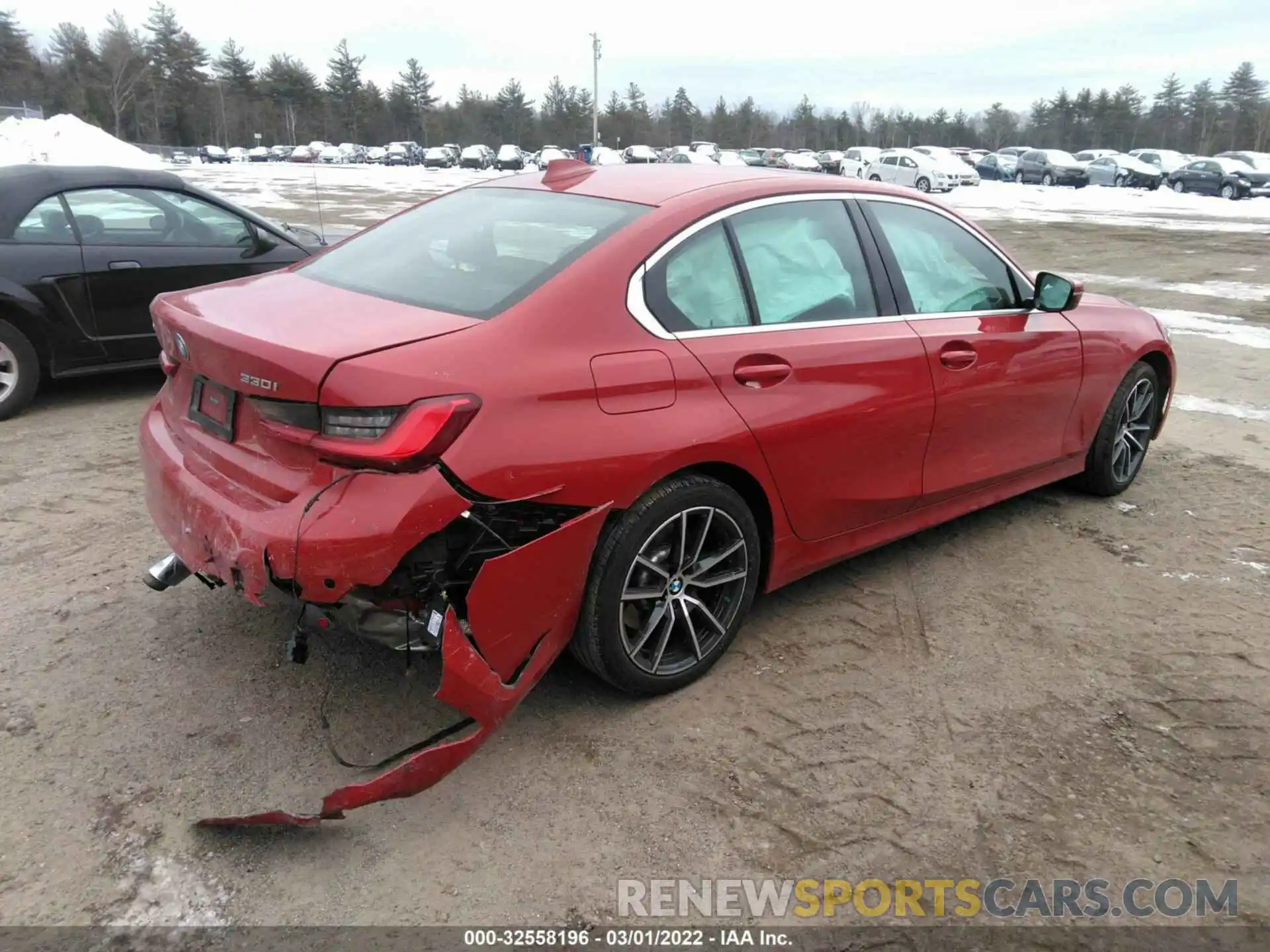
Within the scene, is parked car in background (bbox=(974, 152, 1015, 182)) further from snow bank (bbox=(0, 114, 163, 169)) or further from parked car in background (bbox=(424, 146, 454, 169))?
snow bank (bbox=(0, 114, 163, 169))

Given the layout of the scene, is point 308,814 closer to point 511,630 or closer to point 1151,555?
point 511,630

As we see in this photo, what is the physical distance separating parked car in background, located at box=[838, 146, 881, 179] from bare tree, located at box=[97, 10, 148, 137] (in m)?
56.7

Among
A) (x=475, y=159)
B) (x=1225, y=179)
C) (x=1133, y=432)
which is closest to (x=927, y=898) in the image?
(x=1133, y=432)

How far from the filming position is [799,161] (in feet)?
160

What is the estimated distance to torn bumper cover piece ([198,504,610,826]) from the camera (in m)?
2.51

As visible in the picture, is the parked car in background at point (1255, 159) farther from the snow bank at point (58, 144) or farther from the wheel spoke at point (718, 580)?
the wheel spoke at point (718, 580)

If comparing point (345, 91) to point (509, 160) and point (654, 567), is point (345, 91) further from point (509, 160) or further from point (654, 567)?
point (654, 567)

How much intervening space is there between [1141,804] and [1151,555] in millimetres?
2055

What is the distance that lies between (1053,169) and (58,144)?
39.1 meters

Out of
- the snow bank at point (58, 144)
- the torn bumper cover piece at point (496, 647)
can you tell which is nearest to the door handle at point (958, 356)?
the torn bumper cover piece at point (496, 647)

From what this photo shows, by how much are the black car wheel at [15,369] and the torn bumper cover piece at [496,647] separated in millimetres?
4487

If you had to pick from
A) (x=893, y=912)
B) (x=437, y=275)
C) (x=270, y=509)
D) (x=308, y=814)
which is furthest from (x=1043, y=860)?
(x=437, y=275)

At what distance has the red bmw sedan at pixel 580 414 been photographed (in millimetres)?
2580

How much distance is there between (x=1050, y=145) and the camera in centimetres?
8756
